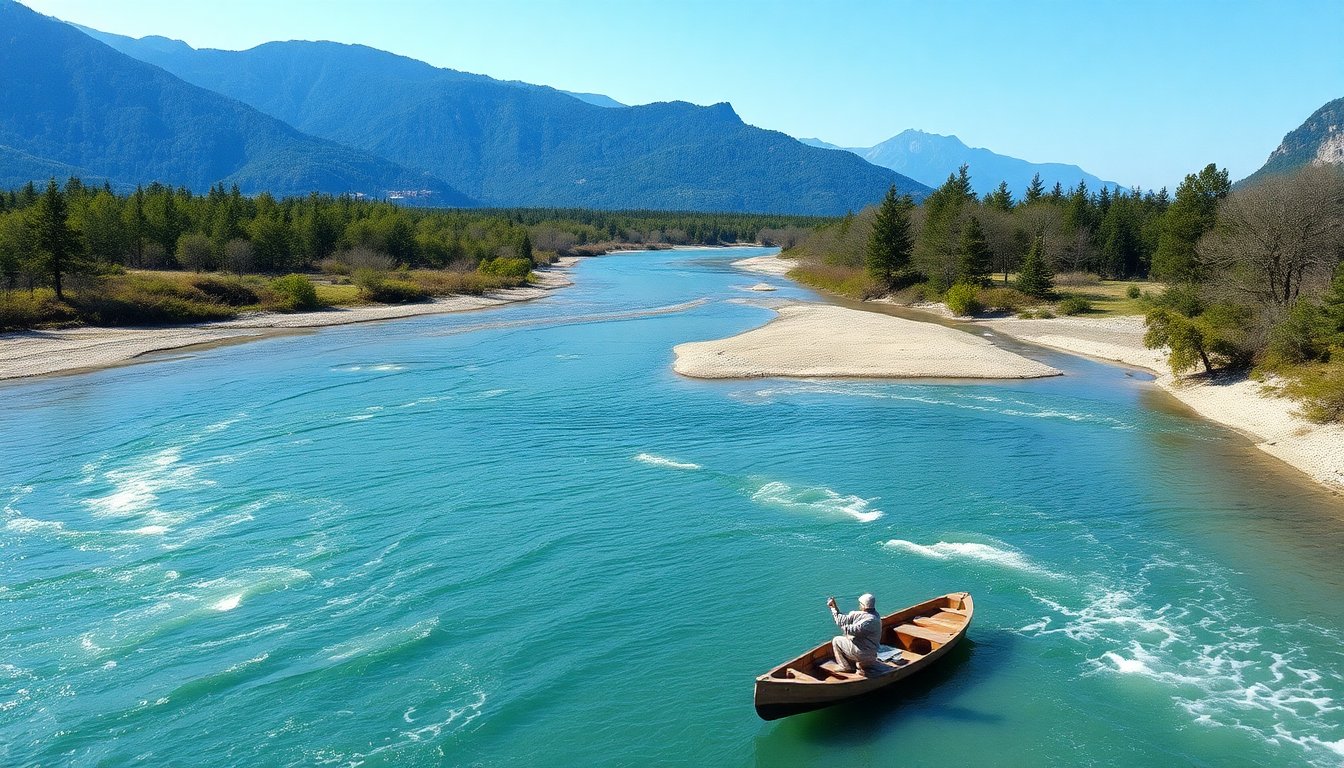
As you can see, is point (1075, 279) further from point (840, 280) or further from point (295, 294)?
point (295, 294)

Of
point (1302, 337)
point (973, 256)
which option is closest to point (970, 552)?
point (1302, 337)

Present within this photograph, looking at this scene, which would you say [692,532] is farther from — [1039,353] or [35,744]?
[1039,353]

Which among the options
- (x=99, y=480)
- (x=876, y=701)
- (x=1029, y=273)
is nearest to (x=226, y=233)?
(x=99, y=480)

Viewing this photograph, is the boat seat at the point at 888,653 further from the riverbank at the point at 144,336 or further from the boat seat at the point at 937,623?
the riverbank at the point at 144,336

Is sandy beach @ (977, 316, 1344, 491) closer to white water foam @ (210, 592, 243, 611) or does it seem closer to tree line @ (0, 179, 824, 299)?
white water foam @ (210, 592, 243, 611)

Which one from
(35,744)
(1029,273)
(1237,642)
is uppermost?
(1029,273)

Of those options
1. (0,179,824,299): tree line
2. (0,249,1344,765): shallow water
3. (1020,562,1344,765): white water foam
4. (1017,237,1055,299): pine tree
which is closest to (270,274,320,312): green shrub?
(0,179,824,299): tree line
